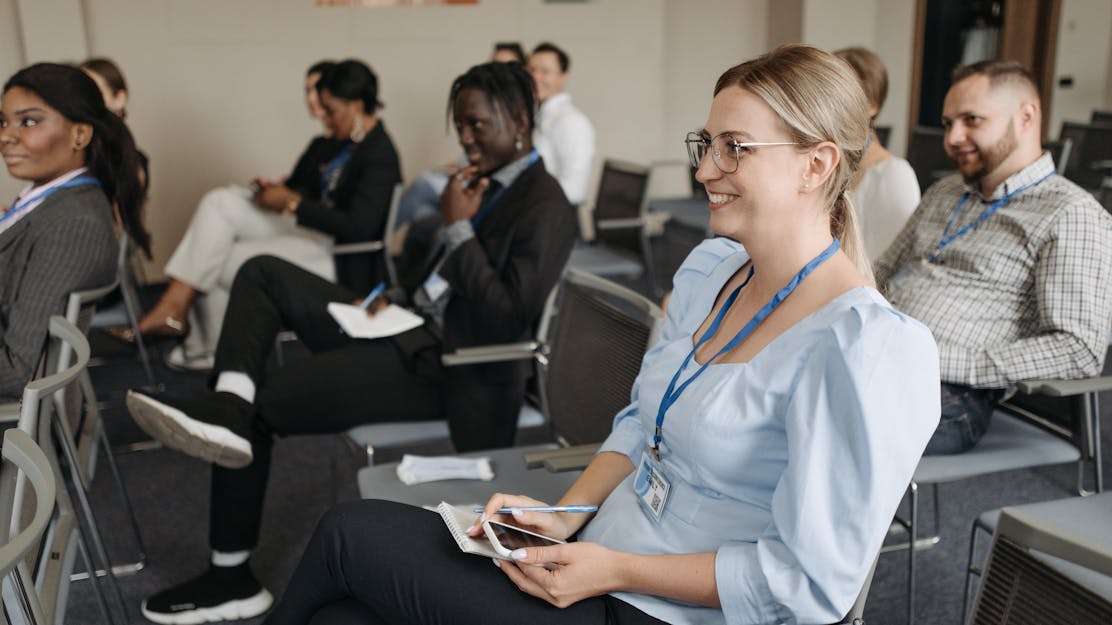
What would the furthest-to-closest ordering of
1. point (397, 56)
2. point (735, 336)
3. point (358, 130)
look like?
point (397, 56) < point (358, 130) < point (735, 336)

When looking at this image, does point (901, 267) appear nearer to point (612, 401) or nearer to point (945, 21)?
point (612, 401)

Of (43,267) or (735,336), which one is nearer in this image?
(735,336)

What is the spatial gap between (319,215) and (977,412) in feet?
9.09

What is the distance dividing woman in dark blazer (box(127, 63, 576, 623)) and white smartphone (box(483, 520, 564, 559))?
1.01m

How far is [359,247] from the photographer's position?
3986mm

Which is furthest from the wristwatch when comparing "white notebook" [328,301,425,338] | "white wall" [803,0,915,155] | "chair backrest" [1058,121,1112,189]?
"white wall" [803,0,915,155]

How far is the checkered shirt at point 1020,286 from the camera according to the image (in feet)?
6.64

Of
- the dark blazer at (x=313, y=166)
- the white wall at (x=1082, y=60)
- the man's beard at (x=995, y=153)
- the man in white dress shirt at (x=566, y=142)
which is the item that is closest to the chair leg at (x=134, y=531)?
the dark blazer at (x=313, y=166)

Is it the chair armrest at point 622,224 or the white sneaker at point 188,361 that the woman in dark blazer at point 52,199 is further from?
the chair armrest at point 622,224

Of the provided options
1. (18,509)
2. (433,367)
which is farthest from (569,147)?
(18,509)

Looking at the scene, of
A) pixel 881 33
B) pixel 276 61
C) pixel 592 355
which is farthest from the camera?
pixel 881 33

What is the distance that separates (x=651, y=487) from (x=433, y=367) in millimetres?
1102

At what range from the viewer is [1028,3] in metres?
7.44

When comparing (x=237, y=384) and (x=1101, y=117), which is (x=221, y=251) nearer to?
(x=237, y=384)
